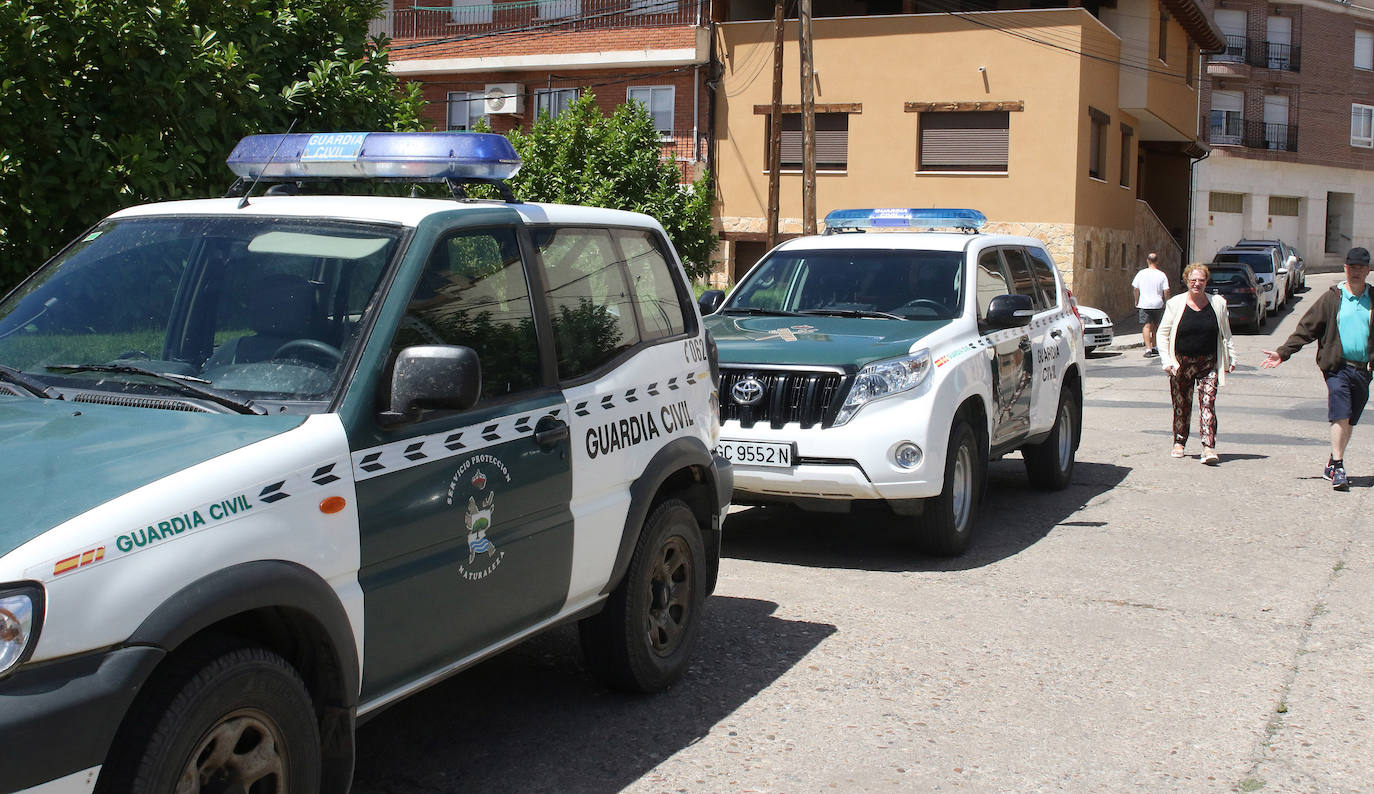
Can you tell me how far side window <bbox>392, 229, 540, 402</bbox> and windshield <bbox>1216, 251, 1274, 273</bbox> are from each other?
3473cm

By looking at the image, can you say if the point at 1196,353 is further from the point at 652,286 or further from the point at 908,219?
the point at 652,286

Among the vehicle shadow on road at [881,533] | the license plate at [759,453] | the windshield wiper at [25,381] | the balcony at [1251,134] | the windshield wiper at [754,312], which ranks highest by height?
the balcony at [1251,134]

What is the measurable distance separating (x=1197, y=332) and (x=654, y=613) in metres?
8.71

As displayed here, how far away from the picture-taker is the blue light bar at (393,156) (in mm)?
4551

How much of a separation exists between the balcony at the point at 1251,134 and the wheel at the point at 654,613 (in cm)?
5491

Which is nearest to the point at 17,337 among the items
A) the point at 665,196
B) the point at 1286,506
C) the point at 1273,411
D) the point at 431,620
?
the point at 431,620

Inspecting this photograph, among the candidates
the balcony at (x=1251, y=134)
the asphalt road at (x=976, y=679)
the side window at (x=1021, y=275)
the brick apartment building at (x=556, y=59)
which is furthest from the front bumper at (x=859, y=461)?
the balcony at (x=1251, y=134)

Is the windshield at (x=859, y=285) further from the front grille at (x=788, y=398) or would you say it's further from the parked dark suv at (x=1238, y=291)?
the parked dark suv at (x=1238, y=291)

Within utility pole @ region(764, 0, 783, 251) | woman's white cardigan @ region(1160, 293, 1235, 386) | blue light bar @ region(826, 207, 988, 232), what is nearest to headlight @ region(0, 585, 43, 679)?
blue light bar @ region(826, 207, 988, 232)

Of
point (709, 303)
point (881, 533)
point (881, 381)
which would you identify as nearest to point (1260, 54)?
point (709, 303)

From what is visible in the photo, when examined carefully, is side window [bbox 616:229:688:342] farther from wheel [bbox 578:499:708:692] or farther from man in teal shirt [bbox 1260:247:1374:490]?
man in teal shirt [bbox 1260:247:1374:490]

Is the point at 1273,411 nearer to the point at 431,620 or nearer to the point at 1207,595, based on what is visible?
the point at 1207,595

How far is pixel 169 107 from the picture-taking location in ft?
32.7

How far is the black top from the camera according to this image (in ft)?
41.2
